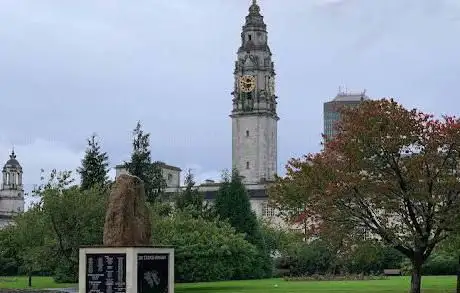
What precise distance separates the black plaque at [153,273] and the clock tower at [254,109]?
339 feet

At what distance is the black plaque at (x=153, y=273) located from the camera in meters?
25.2

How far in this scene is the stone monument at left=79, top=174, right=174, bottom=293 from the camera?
24953 millimetres

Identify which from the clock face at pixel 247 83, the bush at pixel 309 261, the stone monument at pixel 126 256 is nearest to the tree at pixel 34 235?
the stone monument at pixel 126 256

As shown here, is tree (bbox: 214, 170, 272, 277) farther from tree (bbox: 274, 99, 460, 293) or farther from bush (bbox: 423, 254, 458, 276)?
tree (bbox: 274, 99, 460, 293)

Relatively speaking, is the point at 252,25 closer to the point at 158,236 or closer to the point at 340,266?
the point at 340,266

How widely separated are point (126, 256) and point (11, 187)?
119 metres

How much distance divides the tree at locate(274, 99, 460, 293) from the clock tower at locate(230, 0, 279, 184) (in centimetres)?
9367

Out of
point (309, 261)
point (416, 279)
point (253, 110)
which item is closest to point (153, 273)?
point (416, 279)

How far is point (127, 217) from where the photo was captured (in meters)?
26.6

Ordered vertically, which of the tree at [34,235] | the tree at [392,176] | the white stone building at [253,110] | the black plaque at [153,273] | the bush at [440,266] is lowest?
the bush at [440,266]

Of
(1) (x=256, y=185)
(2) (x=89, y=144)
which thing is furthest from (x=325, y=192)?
(1) (x=256, y=185)

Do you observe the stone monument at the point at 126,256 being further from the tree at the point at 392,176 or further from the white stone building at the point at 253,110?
the white stone building at the point at 253,110

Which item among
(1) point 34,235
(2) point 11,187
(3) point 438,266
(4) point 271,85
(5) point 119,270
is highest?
(4) point 271,85

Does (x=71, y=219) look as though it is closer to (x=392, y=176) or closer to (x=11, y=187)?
(x=392, y=176)
